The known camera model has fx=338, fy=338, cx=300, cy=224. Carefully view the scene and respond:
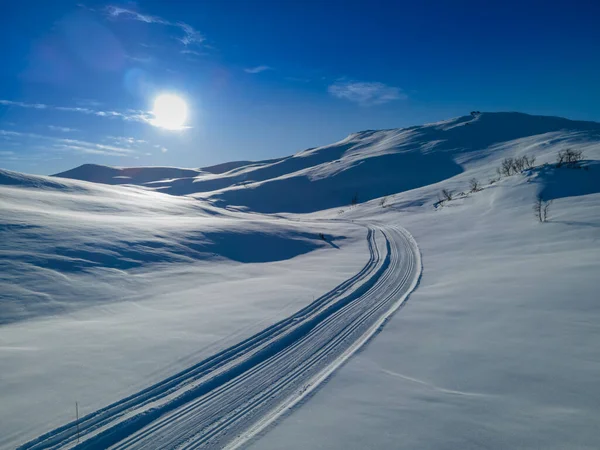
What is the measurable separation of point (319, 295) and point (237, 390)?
4.67 m

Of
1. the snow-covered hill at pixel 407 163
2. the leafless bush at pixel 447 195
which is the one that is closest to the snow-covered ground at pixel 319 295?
the leafless bush at pixel 447 195

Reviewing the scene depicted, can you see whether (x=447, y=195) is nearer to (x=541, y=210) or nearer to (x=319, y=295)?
(x=541, y=210)

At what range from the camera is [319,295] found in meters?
9.70

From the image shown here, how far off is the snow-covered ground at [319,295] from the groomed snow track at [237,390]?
0.90 ft

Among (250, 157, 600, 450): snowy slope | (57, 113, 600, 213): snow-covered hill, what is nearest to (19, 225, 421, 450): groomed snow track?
(250, 157, 600, 450): snowy slope

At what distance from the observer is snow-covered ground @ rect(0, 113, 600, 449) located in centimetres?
436

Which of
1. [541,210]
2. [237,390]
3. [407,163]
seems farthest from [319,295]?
[407,163]

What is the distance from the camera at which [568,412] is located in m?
4.18

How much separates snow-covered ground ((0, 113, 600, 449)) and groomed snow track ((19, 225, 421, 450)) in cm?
Result: 27

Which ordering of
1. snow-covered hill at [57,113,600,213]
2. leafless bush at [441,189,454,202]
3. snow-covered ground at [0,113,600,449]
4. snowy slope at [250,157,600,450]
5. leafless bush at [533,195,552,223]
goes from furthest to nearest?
snow-covered hill at [57,113,600,213], leafless bush at [441,189,454,202], leafless bush at [533,195,552,223], snow-covered ground at [0,113,600,449], snowy slope at [250,157,600,450]

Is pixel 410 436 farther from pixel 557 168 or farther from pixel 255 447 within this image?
pixel 557 168

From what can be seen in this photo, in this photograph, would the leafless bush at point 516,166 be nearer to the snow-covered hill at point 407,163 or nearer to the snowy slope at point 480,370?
the snow-covered hill at point 407,163

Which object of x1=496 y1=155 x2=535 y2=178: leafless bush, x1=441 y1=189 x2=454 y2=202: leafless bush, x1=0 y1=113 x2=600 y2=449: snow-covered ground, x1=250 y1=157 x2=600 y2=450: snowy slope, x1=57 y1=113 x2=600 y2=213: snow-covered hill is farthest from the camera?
x1=57 y1=113 x2=600 y2=213: snow-covered hill

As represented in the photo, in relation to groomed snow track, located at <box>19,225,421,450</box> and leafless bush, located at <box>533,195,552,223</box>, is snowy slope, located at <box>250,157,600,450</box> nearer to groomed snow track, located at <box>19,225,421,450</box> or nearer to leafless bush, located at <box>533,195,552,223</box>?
groomed snow track, located at <box>19,225,421,450</box>
